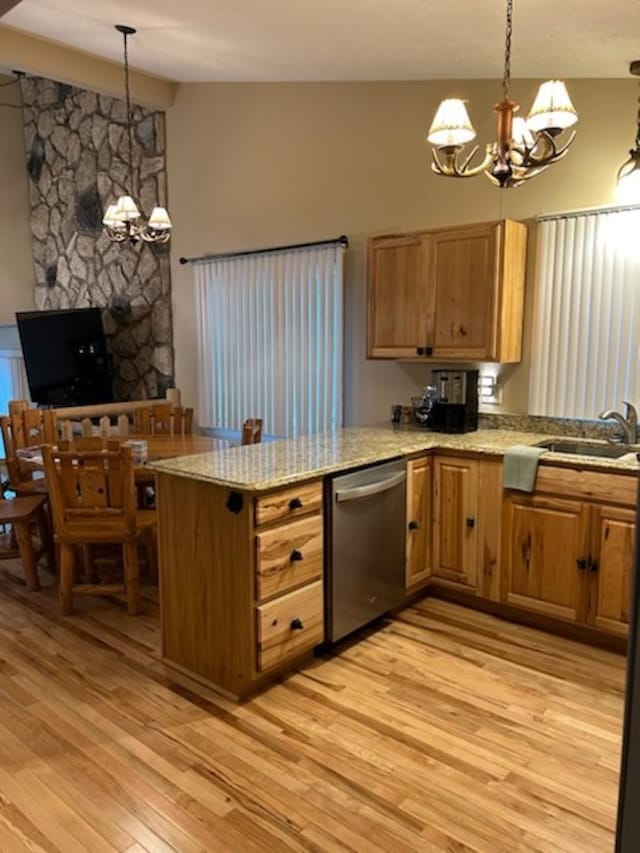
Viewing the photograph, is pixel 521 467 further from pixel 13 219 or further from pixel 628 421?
pixel 13 219

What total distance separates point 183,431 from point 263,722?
2687mm

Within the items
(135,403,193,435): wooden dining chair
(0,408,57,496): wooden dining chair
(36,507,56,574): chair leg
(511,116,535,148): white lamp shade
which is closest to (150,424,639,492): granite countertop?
(511,116,535,148): white lamp shade

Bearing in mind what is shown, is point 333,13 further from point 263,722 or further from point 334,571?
point 263,722

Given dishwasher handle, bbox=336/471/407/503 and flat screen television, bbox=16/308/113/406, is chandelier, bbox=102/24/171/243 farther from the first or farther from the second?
dishwasher handle, bbox=336/471/407/503

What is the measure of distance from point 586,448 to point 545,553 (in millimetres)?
648

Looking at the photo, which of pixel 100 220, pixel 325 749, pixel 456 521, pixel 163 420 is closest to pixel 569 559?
pixel 456 521

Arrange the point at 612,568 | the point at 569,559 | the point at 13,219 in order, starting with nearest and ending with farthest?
the point at 612,568
the point at 569,559
the point at 13,219

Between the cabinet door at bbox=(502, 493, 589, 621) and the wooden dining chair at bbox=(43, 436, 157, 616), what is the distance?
6.29 feet

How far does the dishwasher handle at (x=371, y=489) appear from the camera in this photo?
2.76 metres

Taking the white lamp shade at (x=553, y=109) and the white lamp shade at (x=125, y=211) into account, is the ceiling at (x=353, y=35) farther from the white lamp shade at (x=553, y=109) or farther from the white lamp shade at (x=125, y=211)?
the white lamp shade at (x=125, y=211)

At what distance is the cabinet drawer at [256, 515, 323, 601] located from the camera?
2441 mm

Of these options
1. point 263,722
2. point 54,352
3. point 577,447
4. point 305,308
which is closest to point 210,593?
point 263,722

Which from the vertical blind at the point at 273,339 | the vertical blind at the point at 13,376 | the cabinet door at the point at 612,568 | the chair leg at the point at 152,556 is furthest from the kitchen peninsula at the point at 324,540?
the vertical blind at the point at 13,376

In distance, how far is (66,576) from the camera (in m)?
3.27
